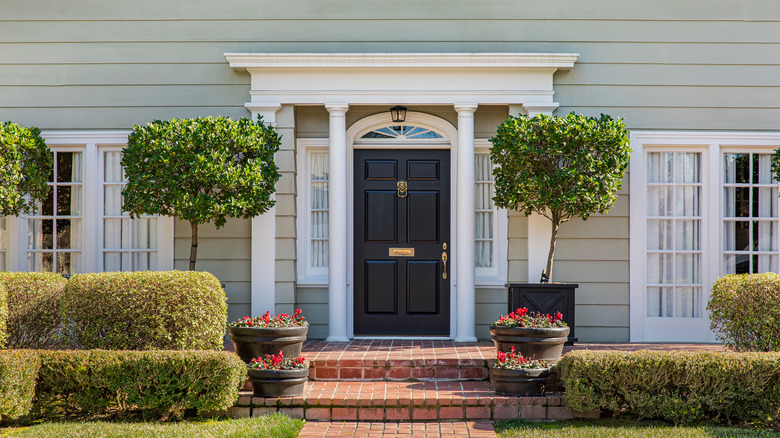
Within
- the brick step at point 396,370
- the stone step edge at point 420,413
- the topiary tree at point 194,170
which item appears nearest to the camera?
the stone step edge at point 420,413

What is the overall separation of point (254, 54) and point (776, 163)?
5414 mm

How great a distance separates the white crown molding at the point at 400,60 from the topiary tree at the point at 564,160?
29.6 inches

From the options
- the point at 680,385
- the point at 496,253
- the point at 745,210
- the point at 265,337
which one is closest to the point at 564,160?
the point at 496,253

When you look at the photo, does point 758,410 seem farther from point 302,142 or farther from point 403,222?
point 302,142

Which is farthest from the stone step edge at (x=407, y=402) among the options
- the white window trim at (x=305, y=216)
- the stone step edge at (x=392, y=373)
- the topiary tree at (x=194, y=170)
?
the white window trim at (x=305, y=216)

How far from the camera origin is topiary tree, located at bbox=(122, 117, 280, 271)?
6.86 meters

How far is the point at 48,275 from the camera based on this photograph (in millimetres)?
6406

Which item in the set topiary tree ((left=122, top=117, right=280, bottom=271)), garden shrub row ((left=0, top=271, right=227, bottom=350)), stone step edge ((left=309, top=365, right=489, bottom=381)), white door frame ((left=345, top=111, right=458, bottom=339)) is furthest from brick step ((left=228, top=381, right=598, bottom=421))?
white door frame ((left=345, top=111, right=458, bottom=339))

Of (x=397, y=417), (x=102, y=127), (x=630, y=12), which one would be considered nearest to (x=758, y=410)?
(x=397, y=417)

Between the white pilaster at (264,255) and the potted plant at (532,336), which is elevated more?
the white pilaster at (264,255)

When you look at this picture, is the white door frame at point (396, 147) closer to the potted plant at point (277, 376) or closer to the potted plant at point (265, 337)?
the potted plant at point (265, 337)

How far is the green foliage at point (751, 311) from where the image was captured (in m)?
6.07

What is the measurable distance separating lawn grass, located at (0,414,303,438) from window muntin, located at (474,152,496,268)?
3.34m

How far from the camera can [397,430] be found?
5.34m
